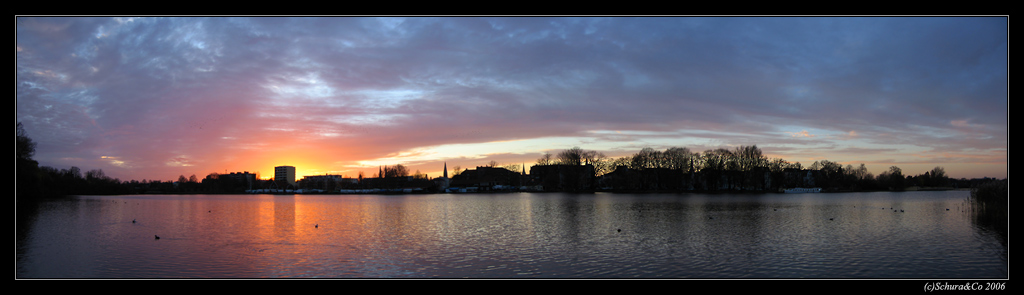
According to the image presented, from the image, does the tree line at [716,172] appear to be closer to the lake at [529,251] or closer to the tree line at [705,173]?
the tree line at [705,173]

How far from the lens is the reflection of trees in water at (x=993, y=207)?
26344 mm

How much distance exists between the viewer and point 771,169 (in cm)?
11819

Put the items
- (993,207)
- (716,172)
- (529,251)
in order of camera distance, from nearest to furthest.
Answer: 1. (529,251)
2. (993,207)
3. (716,172)

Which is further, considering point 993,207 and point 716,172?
point 716,172

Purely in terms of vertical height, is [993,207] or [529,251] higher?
[993,207]

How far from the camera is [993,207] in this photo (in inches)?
1187

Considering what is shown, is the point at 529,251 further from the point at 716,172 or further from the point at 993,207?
the point at 716,172

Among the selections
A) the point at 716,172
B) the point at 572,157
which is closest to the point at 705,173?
the point at 716,172

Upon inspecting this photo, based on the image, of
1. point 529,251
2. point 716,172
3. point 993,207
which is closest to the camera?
point 529,251

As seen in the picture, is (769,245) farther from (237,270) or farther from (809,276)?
(237,270)

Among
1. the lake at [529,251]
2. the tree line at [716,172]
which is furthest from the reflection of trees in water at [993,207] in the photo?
the tree line at [716,172]

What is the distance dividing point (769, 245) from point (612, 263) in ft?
28.4

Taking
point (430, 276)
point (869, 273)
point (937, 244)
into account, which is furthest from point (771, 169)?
point (430, 276)

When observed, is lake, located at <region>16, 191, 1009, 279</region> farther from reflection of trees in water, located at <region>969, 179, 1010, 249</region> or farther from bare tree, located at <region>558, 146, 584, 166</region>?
bare tree, located at <region>558, 146, 584, 166</region>
